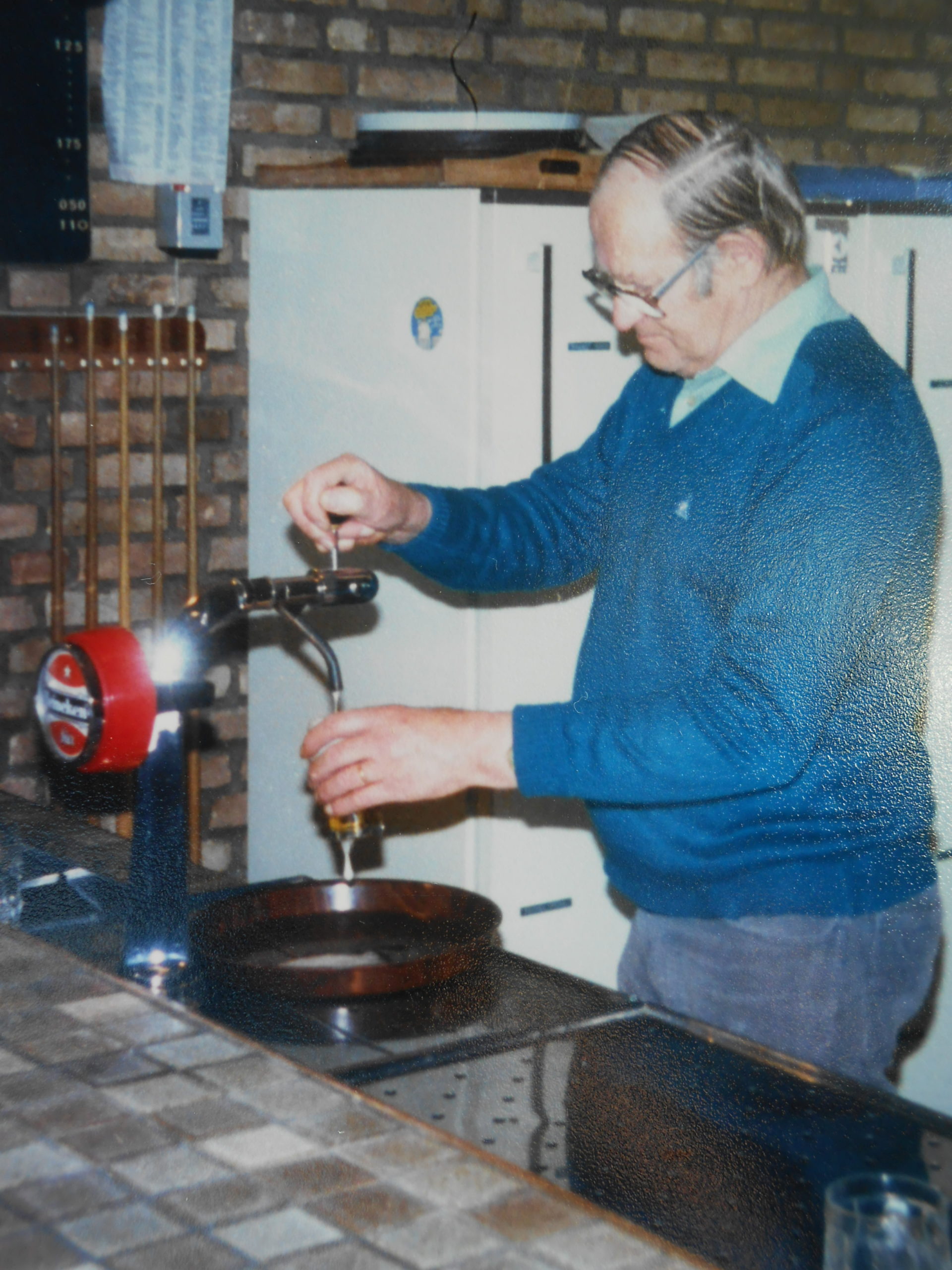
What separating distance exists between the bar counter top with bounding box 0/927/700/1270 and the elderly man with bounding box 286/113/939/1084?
30 cm

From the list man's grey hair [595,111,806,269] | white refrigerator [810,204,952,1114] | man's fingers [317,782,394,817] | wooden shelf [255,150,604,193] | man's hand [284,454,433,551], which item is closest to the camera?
man's fingers [317,782,394,817]

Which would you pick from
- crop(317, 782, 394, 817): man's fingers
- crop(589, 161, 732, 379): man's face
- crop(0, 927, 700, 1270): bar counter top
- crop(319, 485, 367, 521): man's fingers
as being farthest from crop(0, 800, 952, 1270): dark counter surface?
crop(589, 161, 732, 379): man's face

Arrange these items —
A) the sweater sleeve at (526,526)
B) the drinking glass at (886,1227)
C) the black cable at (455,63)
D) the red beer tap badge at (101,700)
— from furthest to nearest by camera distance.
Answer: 1. the black cable at (455,63)
2. the sweater sleeve at (526,526)
3. the red beer tap badge at (101,700)
4. the drinking glass at (886,1227)

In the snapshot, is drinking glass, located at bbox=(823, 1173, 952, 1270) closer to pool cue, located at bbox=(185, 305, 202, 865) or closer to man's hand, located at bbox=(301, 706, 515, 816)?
man's hand, located at bbox=(301, 706, 515, 816)

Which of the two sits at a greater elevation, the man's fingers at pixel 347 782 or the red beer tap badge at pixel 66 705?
the red beer tap badge at pixel 66 705

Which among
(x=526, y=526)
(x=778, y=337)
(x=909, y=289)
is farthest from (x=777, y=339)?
(x=909, y=289)

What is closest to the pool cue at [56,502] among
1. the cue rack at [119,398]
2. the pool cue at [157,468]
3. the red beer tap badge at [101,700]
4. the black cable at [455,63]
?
the cue rack at [119,398]

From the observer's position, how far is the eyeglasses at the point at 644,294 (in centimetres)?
126

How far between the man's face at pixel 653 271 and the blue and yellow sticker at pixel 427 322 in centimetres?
63

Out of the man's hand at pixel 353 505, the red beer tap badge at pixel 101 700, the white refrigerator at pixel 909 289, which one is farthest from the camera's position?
the white refrigerator at pixel 909 289

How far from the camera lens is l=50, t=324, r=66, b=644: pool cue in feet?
6.84

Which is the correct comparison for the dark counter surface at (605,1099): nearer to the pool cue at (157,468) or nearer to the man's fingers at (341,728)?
the man's fingers at (341,728)

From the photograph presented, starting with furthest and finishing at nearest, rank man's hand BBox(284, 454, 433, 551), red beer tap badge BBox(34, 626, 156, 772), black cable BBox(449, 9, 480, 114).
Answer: black cable BBox(449, 9, 480, 114) < man's hand BBox(284, 454, 433, 551) < red beer tap badge BBox(34, 626, 156, 772)

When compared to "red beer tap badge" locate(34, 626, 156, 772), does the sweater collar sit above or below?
above
